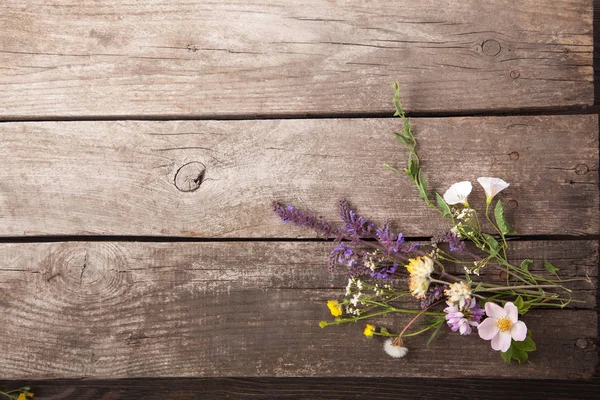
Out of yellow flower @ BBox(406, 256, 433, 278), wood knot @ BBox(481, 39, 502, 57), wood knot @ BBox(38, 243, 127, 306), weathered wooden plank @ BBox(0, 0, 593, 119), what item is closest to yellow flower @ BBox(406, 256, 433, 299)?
yellow flower @ BBox(406, 256, 433, 278)

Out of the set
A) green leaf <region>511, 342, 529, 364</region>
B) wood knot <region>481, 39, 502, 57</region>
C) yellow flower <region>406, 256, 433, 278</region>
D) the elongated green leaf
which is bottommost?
green leaf <region>511, 342, 529, 364</region>

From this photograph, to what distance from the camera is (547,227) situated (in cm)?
107

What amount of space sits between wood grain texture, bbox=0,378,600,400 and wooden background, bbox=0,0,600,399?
23cm

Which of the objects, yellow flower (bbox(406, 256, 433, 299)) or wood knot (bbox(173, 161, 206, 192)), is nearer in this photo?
yellow flower (bbox(406, 256, 433, 299))

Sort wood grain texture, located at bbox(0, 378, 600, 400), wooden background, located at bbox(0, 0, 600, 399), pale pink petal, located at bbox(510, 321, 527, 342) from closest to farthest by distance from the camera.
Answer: pale pink petal, located at bbox(510, 321, 527, 342)
wooden background, located at bbox(0, 0, 600, 399)
wood grain texture, located at bbox(0, 378, 600, 400)

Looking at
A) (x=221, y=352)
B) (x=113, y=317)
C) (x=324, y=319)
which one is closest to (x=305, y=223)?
(x=324, y=319)

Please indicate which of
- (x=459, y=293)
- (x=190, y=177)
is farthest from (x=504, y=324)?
(x=190, y=177)

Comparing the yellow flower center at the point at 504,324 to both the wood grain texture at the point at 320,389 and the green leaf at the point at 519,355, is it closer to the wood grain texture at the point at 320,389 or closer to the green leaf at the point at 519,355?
the green leaf at the point at 519,355

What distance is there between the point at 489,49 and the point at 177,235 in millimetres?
801

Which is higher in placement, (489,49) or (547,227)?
(489,49)

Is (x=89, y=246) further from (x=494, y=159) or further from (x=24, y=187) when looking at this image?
(x=494, y=159)

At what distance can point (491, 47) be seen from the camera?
1.10 m

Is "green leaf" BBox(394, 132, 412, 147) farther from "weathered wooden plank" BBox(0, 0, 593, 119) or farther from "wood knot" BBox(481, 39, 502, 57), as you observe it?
"wood knot" BBox(481, 39, 502, 57)

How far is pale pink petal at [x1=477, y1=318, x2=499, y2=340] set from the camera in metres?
0.99
